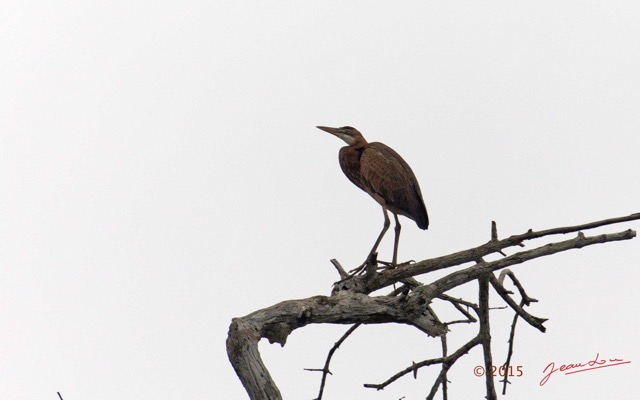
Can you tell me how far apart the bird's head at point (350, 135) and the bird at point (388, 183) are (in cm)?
19

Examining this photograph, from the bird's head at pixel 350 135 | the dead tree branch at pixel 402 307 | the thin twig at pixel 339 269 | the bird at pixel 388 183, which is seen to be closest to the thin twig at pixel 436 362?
the dead tree branch at pixel 402 307

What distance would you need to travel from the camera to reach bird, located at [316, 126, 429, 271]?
26.5 feet

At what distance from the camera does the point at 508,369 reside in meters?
6.41

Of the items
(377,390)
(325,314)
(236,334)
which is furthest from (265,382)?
(377,390)

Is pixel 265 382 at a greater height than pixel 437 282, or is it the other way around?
pixel 437 282

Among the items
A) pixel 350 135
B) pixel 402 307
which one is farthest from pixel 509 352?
pixel 350 135

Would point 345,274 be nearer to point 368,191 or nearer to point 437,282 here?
point 437,282

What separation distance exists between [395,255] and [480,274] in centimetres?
256

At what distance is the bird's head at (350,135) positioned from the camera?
28.8 feet

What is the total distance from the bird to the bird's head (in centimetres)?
19

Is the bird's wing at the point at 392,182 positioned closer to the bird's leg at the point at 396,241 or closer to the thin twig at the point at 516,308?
the bird's leg at the point at 396,241

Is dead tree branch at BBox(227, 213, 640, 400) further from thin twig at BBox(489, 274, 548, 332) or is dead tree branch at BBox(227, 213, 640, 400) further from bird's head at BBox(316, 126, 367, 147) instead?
bird's head at BBox(316, 126, 367, 147)

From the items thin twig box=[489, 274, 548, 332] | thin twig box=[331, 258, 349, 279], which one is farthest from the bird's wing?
thin twig box=[489, 274, 548, 332]

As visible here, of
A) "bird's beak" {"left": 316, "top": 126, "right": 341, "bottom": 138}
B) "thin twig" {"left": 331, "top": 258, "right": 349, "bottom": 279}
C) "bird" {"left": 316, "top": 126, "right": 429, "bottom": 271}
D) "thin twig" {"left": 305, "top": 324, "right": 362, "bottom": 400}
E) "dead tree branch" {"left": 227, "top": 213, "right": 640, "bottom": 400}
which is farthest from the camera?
"bird's beak" {"left": 316, "top": 126, "right": 341, "bottom": 138}
